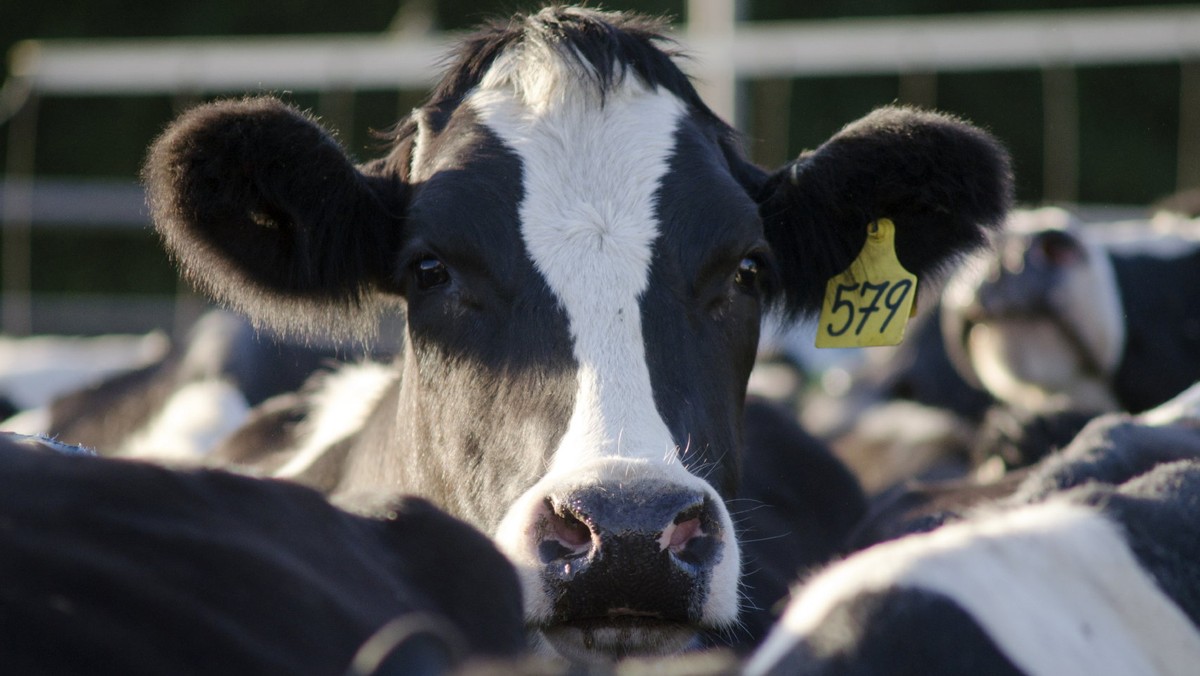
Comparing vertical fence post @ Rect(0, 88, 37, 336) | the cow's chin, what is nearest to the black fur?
the cow's chin

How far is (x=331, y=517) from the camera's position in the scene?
71.6 inches


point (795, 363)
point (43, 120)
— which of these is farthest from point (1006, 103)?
point (43, 120)

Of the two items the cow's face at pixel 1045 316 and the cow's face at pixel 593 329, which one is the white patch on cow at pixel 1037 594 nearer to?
the cow's face at pixel 593 329

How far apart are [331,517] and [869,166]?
180 centimetres

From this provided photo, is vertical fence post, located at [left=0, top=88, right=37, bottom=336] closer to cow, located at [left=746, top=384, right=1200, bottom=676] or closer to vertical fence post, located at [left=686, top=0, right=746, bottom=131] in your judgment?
vertical fence post, located at [left=686, top=0, right=746, bottom=131]

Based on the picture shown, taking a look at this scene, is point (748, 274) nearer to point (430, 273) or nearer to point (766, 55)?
point (430, 273)

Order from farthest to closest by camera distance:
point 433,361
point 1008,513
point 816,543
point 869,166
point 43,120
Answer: point 43,120 < point 816,543 < point 869,166 < point 433,361 < point 1008,513

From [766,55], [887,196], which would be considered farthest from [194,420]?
[766,55]

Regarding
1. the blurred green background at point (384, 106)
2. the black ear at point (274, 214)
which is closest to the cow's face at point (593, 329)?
the black ear at point (274, 214)

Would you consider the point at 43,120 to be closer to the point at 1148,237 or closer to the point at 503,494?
the point at 1148,237

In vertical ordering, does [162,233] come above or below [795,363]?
above

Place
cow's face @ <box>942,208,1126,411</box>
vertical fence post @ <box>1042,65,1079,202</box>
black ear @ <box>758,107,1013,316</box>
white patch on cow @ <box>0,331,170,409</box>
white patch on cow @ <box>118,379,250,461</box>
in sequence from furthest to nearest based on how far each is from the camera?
1. vertical fence post @ <box>1042,65,1079,202</box>
2. white patch on cow @ <box>0,331,170,409</box>
3. cow's face @ <box>942,208,1126,411</box>
4. white patch on cow @ <box>118,379,250,461</box>
5. black ear @ <box>758,107,1013,316</box>

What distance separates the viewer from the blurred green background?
911 inches

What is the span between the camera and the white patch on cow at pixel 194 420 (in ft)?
17.4
